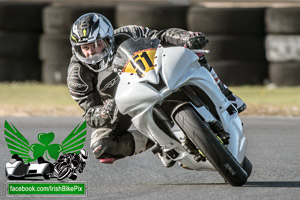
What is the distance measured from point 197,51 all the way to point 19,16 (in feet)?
27.1

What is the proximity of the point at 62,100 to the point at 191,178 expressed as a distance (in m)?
6.54

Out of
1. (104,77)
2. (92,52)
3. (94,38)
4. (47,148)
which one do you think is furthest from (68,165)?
(94,38)

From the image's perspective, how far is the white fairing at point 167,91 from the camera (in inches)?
193

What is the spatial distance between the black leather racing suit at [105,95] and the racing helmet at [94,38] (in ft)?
0.50

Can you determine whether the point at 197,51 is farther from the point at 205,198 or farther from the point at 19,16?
the point at 19,16

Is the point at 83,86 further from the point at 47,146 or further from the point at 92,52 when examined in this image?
the point at 47,146

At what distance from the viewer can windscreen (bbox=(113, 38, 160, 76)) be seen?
4995 millimetres

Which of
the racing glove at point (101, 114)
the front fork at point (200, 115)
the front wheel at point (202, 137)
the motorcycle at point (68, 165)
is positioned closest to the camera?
the front wheel at point (202, 137)

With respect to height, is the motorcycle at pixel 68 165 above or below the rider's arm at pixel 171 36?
below

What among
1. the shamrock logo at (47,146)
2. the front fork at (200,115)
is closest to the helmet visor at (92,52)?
the shamrock logo at (47,146)

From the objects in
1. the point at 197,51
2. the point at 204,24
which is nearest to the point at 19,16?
the point at 204,24

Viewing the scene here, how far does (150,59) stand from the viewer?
504 centimetres

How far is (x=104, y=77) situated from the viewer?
5785mm

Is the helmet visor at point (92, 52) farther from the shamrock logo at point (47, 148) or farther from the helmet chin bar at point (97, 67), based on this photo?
the shamrock logo at point (47, 148)
